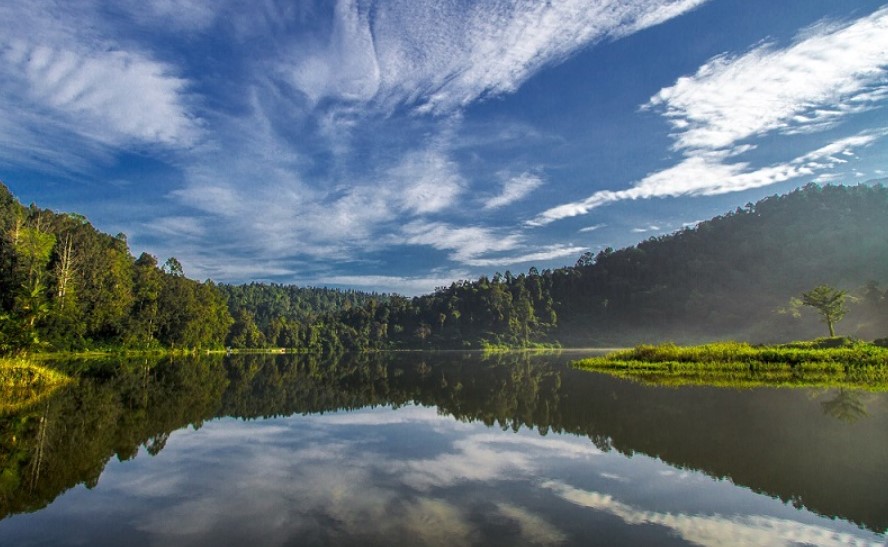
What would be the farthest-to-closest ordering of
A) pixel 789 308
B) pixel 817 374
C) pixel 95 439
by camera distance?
pixel 789 308 → pixel 817 374 → pixel 95 439

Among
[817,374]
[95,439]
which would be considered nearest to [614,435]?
[95,439]

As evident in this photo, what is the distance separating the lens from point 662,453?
1391 cm

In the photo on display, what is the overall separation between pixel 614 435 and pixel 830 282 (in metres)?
189

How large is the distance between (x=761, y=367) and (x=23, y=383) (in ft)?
167

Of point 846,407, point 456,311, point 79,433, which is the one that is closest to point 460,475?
point 79,433

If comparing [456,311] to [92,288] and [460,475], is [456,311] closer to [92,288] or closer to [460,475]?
[92,288]

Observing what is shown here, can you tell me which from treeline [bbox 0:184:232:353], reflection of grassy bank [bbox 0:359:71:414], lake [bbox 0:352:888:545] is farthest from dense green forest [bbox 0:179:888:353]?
lake [bbox 0:352:888:545]

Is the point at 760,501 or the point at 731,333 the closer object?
the point at 760,501

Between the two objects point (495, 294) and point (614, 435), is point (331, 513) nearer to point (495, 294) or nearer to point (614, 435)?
point (614, 435)

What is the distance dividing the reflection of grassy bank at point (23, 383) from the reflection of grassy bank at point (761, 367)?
37330 mm

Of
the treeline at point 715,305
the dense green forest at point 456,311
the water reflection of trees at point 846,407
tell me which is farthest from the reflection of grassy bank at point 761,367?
the treeline at point 715,305

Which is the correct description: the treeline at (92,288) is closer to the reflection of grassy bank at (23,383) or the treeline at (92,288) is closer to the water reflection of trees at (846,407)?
the reflection of grassy bank at (23,383)

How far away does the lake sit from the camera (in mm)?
8453

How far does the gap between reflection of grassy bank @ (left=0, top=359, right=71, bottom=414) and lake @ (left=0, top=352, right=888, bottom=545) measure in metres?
2.88
